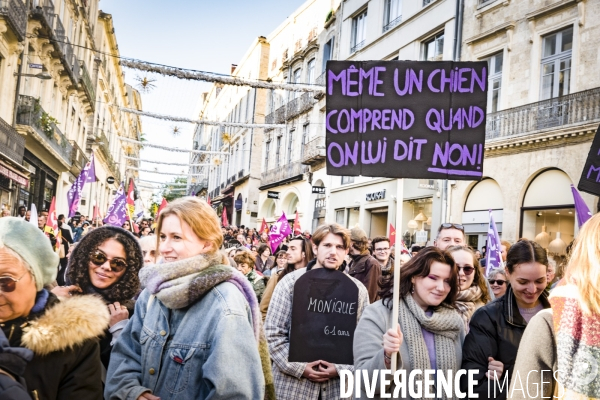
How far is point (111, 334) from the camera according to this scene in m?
3.14

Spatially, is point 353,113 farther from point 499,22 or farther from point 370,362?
point 499,22

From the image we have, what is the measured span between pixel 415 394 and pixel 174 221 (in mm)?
1644

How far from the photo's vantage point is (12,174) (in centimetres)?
1678

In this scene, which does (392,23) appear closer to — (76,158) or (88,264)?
(76,158)

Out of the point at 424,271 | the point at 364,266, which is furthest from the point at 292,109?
the point at 424,271

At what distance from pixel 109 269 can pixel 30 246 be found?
3.78ft

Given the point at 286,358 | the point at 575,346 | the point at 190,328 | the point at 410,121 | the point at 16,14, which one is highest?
the point at 16,14

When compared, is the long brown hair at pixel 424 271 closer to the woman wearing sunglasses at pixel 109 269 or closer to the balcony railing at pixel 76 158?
the woman wearing sunglasses at pixel 109 269

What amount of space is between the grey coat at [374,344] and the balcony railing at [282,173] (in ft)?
88.9

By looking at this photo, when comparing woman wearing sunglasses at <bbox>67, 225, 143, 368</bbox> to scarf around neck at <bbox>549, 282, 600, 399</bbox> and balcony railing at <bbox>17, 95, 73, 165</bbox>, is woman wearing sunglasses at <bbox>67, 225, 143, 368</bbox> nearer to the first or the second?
scarf around neck at <bbox>549, 282, 600, 399</bbox>

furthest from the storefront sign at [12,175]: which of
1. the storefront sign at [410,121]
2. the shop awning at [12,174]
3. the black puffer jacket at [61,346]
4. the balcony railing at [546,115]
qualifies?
the black puffer jacket at [61,346]

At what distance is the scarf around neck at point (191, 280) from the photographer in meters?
2.52

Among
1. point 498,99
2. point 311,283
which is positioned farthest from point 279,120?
point 311,283

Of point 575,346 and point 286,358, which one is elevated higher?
point 575,346
